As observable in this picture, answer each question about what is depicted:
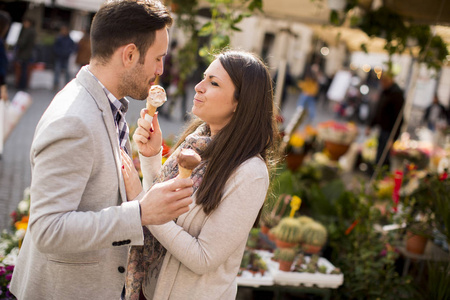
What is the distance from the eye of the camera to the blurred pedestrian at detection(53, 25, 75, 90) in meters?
11.5

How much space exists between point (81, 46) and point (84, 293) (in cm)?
991

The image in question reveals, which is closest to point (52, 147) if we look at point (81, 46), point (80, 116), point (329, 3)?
point (80, 116)

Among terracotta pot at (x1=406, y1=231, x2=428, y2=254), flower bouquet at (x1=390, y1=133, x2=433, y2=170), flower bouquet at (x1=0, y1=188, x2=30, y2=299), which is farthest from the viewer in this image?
flower bouquet at (x1=390, y1=133, x2=433, y2=170)

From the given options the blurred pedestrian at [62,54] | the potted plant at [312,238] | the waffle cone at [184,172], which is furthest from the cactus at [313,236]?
the blurred pedestrian at [62,54]

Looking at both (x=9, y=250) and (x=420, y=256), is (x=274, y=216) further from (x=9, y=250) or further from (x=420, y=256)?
(x=9, y=250)

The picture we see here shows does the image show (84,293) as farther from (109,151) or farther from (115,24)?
(115,24)

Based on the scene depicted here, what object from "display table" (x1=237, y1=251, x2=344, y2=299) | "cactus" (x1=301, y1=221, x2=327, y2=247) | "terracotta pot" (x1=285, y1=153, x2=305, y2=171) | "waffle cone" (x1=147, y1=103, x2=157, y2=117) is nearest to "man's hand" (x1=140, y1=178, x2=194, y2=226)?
"waffle cone" (x1=147, y1=103, x2=157, y2=117)

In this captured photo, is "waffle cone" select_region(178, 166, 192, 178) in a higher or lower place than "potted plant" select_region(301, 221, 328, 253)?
higher

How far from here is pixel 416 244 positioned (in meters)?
4.06

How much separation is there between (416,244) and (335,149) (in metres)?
4.51

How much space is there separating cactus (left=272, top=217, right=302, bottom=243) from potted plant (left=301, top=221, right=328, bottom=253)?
71mm

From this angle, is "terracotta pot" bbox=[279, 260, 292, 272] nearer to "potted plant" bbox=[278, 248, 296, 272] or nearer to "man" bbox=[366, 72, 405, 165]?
"potted plant" bbox=[278, 248, 296, 272]

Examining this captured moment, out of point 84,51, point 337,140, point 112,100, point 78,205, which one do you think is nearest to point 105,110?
point 112,100

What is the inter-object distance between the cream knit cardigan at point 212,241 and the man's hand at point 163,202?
285 millimetres
